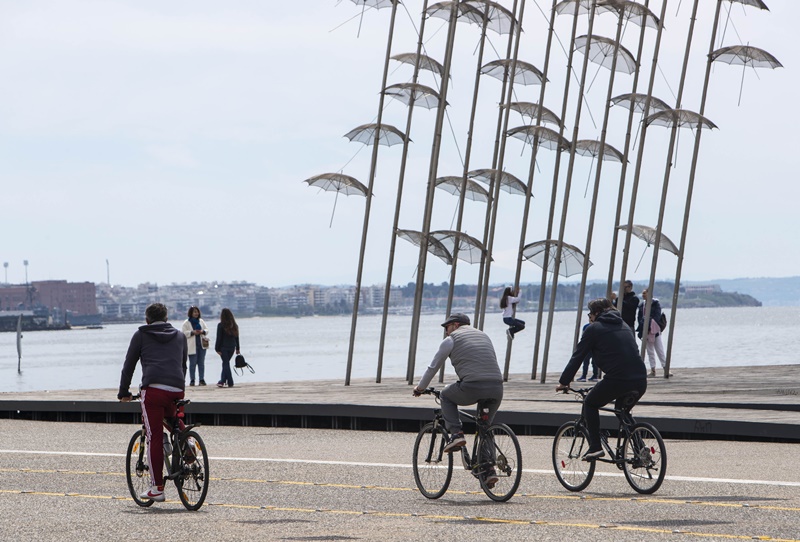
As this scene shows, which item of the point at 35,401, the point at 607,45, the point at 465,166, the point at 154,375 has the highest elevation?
the point at 607,45

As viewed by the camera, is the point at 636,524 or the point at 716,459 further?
the point at 716,459

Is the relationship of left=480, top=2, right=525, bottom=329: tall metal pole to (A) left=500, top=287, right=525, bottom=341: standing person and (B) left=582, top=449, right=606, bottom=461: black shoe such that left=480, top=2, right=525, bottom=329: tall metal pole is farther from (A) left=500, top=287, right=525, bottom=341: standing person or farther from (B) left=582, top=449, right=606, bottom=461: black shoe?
(B) left=582, top=449, right=606, bottom=461: black shoe

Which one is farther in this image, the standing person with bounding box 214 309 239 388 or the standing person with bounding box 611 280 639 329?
the standing person with bounding box 214 309 239 388

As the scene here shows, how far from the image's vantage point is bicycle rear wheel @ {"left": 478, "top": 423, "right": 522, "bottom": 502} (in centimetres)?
1102

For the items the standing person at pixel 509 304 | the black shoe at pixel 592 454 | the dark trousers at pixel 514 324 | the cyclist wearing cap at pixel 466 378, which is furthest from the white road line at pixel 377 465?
the standing person at pixel 509 304

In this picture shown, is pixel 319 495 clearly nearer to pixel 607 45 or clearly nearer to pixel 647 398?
pixel 647 398

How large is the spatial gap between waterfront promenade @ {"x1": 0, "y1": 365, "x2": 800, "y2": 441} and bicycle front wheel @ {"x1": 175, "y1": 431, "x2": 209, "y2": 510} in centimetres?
557

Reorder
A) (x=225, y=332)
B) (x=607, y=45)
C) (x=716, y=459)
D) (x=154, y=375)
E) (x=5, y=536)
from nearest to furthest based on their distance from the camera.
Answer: (x=5, y=536) < (x=154, y=375) < (x=716, y=459) < (x=225, y=332) < (x=607, y=45)

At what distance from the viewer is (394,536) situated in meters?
9.16

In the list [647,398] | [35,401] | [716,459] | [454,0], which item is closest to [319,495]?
[716,459]

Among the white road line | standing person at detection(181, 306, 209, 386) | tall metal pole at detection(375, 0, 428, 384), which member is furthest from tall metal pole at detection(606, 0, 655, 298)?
the white road line

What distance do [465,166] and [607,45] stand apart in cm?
430

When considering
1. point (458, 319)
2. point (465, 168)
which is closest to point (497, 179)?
point (465, 168)

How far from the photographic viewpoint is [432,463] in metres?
11.6
